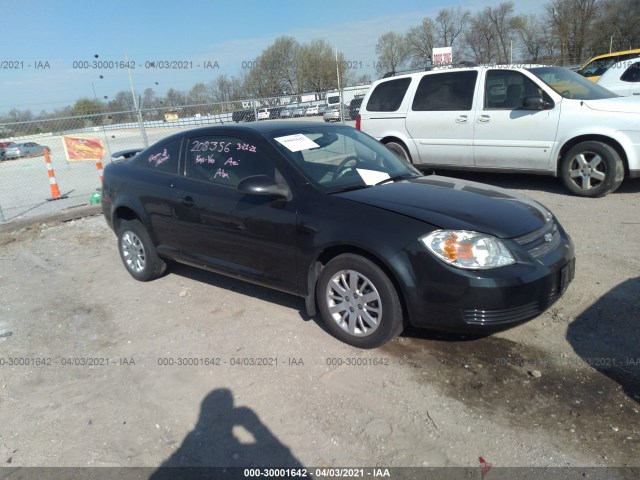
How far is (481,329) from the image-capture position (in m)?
3.09

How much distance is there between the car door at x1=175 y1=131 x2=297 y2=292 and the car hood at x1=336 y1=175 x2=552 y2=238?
605mm

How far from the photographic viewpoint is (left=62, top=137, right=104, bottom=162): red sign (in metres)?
10.5

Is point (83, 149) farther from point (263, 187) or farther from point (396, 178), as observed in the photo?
point (396, 178)

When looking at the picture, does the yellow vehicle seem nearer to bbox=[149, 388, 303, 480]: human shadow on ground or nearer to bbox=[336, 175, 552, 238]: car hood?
bbox=[336, 175, 552, 238]: car hood

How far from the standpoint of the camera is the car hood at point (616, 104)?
6453 millimetres

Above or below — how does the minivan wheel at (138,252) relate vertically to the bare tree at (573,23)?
below

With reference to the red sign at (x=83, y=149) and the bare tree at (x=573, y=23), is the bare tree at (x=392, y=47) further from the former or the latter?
the red sign at (x=83, y=149)

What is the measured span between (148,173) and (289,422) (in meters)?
3.07

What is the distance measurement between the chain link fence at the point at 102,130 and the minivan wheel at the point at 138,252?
173 inches

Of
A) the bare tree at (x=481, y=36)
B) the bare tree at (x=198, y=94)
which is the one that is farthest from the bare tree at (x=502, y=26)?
the bare tree at (x=198, y=94)

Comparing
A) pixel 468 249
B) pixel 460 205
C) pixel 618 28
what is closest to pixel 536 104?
pixel 460 205

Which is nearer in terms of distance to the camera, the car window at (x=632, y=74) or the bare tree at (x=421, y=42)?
the car window at (x=632, y=74)

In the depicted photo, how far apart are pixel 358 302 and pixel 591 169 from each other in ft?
16.4

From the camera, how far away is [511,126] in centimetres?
723
